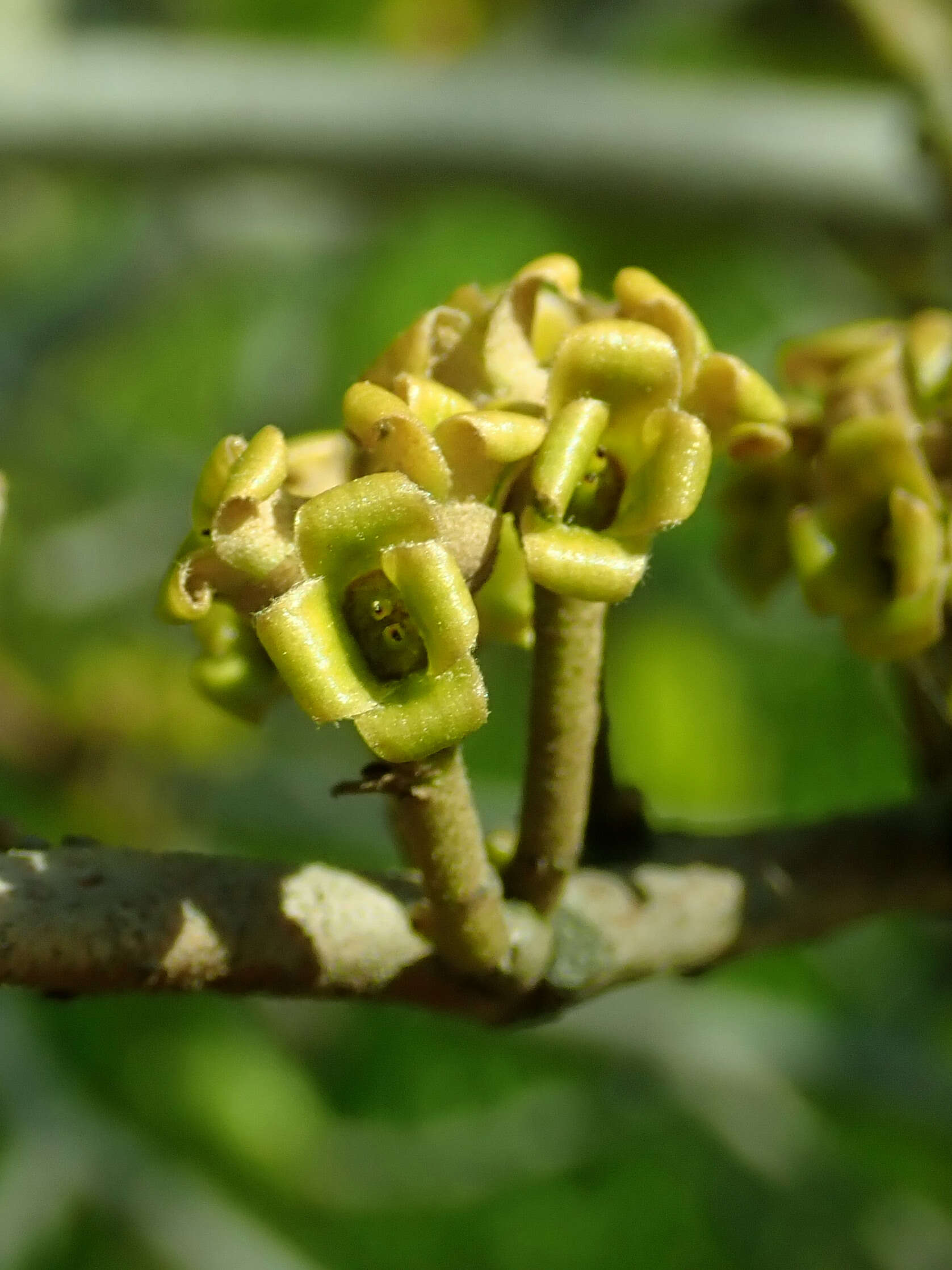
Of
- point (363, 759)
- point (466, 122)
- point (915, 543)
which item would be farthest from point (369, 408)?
point (363, 759)

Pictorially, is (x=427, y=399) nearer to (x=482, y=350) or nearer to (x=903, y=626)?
(x=482, y=350)

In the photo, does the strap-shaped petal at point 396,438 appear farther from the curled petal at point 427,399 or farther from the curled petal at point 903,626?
the curled petal at point 903,626

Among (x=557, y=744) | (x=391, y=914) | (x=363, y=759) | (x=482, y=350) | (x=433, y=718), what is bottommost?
(x=363, y=759)

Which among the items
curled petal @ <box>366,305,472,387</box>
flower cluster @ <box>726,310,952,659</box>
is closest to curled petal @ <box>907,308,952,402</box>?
flower cluster @ <box>726,310,952,659</box>

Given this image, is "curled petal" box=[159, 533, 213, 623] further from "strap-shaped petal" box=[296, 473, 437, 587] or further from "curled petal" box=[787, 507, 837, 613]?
"curled petal" box=[787, 507, 837, 613]

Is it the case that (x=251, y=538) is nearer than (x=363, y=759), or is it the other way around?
(x=251, y=538)

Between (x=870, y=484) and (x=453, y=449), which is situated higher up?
(x=453, y=449)

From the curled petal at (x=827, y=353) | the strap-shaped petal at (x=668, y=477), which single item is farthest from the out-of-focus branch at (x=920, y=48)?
the strap-shaped petal at (x=668, y=477)
